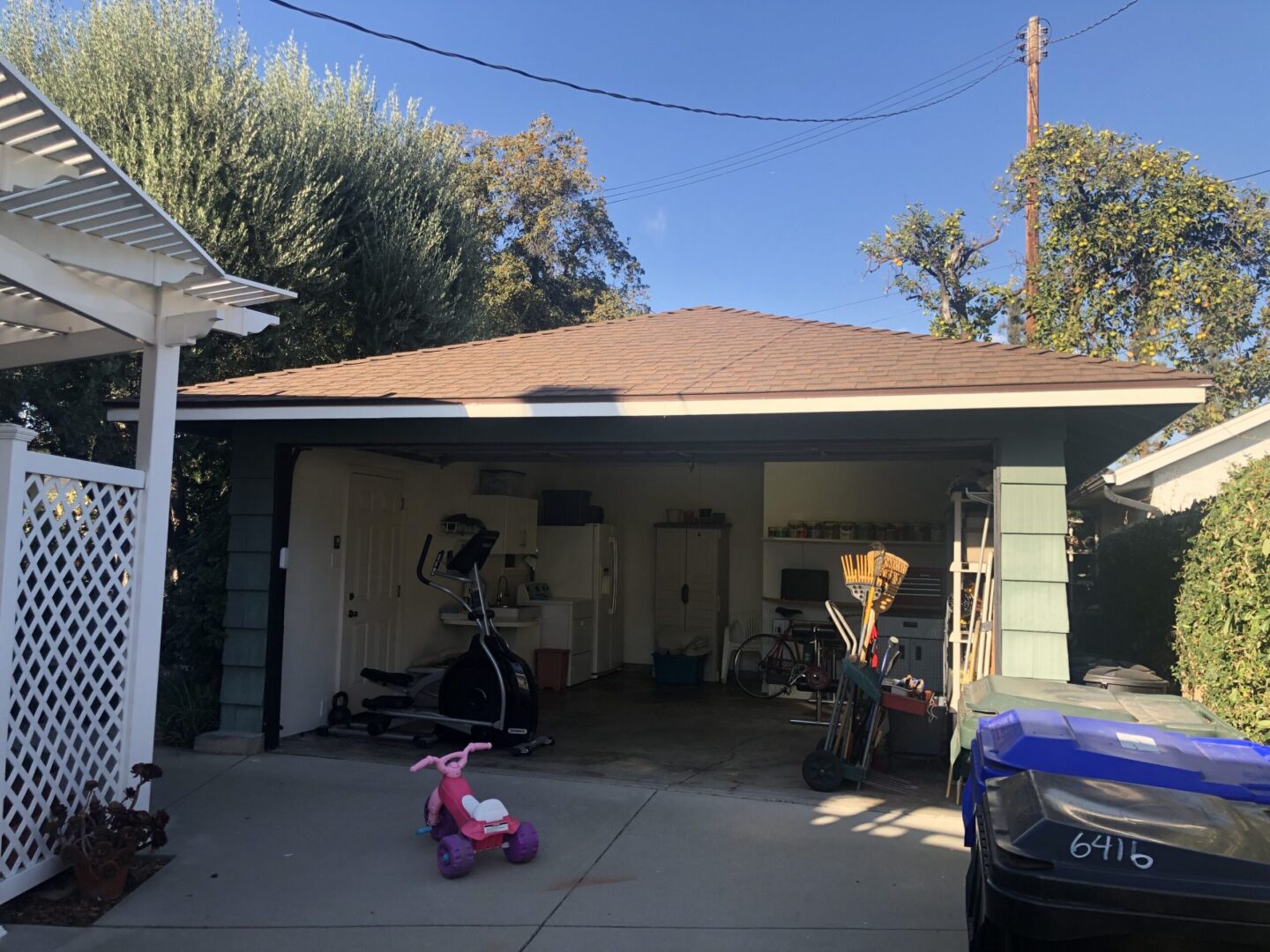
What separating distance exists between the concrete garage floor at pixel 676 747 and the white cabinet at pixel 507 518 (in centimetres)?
163

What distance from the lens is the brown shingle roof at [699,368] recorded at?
5312 millimetres

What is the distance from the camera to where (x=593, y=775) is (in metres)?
6.16

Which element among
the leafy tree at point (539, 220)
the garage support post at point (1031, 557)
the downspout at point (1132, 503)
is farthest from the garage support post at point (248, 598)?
the leafy tree at point (539, 220)

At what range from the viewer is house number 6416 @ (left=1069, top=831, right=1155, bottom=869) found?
7.43 feet

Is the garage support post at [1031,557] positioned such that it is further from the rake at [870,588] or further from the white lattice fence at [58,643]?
the white lattice fence at [58,643]

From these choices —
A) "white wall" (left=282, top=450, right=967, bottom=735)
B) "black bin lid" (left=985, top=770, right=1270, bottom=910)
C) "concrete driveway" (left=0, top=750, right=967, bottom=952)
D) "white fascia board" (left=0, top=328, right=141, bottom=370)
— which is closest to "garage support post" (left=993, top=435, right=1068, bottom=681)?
"concrete driveway" (left=0, top=750, right=967, bottom=952)

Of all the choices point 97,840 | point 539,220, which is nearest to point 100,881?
point 97,840

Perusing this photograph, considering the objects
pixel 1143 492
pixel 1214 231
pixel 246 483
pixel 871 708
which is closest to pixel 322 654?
pixel 246 483

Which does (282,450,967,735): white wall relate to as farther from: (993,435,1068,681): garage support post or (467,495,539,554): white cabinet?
(993,435,1068,681): garage support post

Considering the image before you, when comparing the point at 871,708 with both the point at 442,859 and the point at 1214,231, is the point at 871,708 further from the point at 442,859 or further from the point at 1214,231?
the point at 1214,231

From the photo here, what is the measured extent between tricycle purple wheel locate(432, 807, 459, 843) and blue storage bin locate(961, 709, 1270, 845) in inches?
96.9

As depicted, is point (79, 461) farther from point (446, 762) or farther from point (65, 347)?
point (446, 762)

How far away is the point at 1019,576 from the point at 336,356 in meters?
8.58

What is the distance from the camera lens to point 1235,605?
5.24 metres
